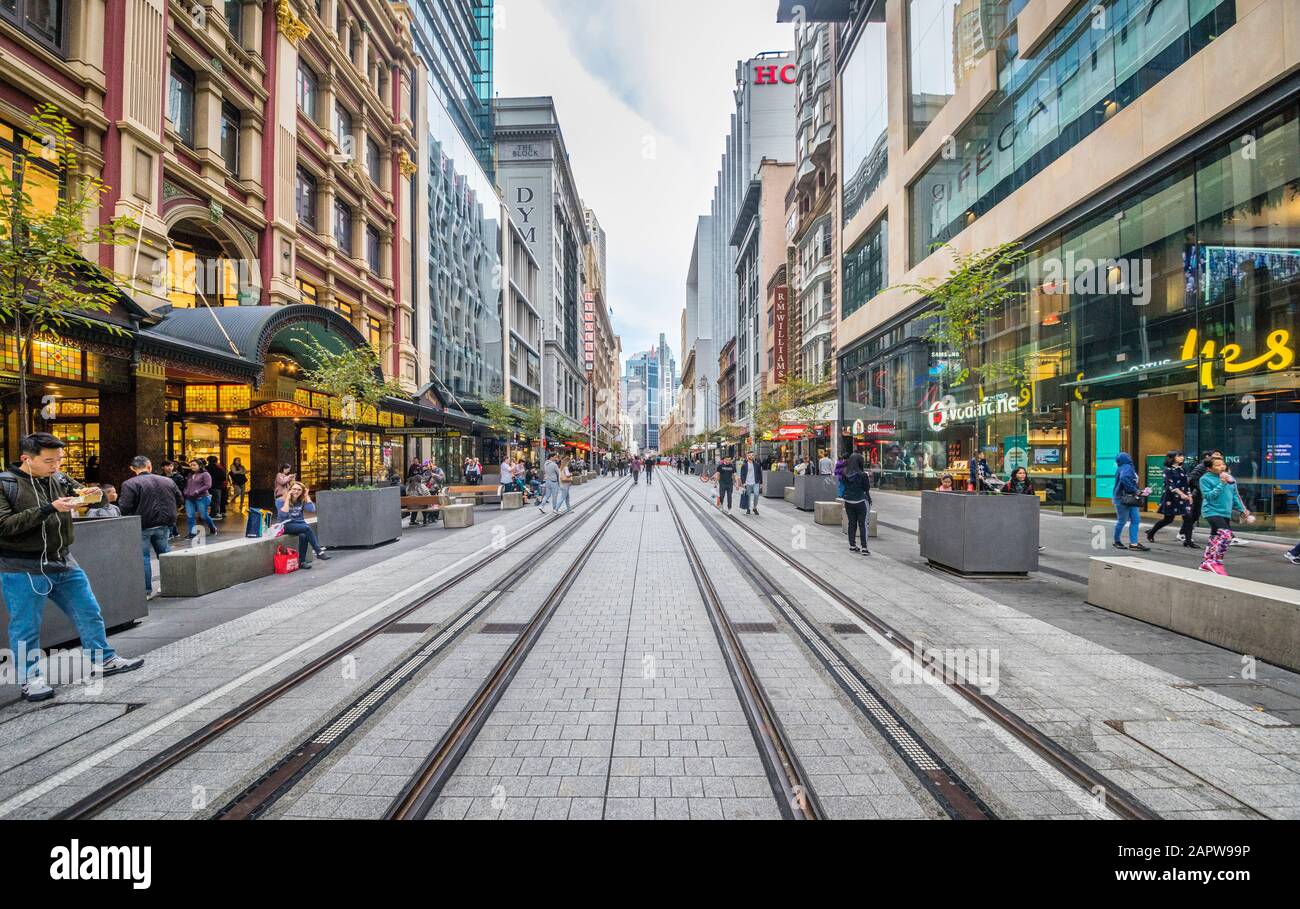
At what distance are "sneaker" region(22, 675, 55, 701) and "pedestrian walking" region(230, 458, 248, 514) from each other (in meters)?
16.1

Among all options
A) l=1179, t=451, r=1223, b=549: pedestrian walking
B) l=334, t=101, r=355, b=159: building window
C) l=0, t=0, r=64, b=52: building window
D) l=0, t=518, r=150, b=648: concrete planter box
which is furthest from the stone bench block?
l=334, t=101, r=355, b=159: building window

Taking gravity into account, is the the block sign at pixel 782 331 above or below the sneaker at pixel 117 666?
above

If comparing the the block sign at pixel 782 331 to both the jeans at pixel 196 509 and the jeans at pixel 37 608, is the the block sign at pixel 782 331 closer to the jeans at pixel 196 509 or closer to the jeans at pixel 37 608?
the jeans at pixel 196 509

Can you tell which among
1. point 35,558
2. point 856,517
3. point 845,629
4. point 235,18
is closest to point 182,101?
point 235,18

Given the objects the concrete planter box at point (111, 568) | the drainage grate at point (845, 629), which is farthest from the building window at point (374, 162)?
the drainage grate at point (845, 629)

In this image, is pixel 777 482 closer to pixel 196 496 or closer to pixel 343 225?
pixel 196 496

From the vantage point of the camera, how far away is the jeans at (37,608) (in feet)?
13.9

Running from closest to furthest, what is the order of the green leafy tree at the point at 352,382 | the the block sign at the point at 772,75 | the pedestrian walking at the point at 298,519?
the pedestrian walking at the point at 298,519 < the green leafy tree at the point at 352,382 < the the block sign at the point at 772,75

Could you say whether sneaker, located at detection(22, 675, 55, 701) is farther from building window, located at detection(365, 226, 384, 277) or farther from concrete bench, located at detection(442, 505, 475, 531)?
building window, located at detection(365, 226, 384, 277)

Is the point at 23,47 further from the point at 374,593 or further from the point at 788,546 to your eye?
the point at 788,546

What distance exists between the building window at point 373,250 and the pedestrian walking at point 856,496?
24.2 m

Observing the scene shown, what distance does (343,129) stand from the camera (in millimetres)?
24609

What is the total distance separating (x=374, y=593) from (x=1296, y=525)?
58.8 ft

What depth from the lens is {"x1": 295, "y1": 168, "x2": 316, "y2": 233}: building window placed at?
2128 cm
